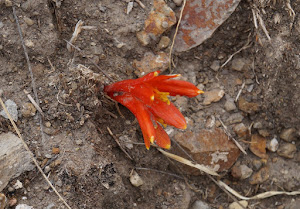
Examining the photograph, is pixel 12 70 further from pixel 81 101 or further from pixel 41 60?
pixel 81 101

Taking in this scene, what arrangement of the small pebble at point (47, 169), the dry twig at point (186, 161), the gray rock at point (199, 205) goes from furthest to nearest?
the gray rock at point (199, 205) < the dry twig at point (186, 161) < the small pebble at point (47, 169)

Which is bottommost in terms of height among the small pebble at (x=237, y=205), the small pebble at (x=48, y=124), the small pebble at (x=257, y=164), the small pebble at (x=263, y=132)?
the small pebble at (x=237, y=205)

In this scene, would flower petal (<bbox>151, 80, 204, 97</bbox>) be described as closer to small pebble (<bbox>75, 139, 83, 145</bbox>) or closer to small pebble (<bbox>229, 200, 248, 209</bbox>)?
small pebble (<bbox>75, 139, 83, 145</bbox>)

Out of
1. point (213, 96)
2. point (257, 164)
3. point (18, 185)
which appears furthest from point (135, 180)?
point (257, 164)

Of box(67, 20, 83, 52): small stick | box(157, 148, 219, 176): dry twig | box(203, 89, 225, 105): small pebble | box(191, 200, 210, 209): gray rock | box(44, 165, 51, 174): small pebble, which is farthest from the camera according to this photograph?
box(203, 89, 225, 105): small pebble

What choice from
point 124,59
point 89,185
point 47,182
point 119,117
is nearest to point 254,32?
point 124,59

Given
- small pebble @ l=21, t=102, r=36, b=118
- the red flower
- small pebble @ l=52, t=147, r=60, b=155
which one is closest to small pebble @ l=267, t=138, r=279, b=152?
the red flower

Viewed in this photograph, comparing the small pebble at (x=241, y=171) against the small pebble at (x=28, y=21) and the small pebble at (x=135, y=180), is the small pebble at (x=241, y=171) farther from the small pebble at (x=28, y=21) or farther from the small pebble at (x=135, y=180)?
the small pebble at (x=28, y=21)

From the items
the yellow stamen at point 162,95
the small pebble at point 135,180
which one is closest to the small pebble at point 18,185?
the small pebble at point 135,180
